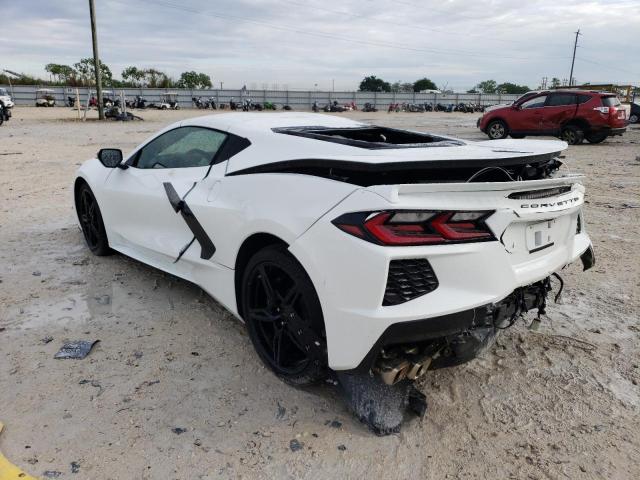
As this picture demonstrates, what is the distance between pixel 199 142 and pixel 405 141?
1.45 metres

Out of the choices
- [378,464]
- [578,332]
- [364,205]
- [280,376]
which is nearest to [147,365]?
[280,376]

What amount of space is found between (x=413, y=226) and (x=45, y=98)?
172 ft

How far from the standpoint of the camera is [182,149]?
3.85 meters

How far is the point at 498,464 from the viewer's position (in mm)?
2283

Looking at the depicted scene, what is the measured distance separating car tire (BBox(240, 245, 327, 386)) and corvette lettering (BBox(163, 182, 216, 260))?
16.1 inches

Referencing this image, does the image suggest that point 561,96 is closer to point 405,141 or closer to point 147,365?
point 405,141

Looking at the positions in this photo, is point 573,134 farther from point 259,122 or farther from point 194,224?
point 194,224

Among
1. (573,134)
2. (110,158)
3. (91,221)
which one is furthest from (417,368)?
(573,134)

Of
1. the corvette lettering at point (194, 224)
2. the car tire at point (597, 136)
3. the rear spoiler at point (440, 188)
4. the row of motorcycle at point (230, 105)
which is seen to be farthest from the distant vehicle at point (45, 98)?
the rear spoiler at point (440, 188)

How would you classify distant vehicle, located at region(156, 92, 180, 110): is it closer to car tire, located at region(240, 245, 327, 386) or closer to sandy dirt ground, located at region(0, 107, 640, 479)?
sandy dirt ground, located at region(0, 107, 640, 479)

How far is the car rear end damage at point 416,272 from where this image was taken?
2.15 m

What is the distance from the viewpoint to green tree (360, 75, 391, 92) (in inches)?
3553

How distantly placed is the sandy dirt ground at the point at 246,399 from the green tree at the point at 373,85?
8923cm

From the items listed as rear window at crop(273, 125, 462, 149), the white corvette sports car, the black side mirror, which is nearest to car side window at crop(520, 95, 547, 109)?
rear window at crop(273, 125, 462, 149)
